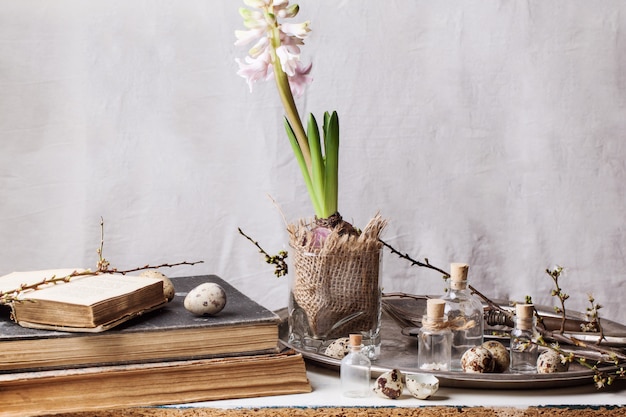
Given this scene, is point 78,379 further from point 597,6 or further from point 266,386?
point 597,6

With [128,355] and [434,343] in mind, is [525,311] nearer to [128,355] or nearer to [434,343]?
[434,343]

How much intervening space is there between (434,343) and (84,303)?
448 mm

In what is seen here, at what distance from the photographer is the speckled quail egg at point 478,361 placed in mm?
1128

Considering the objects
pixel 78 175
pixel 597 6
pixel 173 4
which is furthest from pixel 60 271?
pixel 597 6

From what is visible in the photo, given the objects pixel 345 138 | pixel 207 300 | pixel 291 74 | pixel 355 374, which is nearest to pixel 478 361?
pixel 355 374

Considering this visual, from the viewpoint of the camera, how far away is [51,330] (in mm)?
1017

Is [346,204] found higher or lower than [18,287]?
higher

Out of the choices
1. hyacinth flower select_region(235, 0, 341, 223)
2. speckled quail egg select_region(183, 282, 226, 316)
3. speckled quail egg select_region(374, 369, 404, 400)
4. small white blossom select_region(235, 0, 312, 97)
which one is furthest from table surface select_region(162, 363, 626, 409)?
small white blossom select_region(235, 0, 312, 97)

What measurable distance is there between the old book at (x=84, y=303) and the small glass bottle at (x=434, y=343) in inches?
13.6

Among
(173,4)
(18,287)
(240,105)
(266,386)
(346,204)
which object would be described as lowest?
(266,386)

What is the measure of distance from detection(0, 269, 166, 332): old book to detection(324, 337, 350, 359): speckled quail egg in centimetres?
23

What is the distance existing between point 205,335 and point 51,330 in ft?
0.58

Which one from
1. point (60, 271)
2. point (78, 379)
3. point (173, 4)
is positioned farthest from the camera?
point (173, 4)

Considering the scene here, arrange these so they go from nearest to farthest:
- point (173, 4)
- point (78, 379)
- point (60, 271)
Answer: point (78, 379) → point (60, 271) → point (173, 4)
